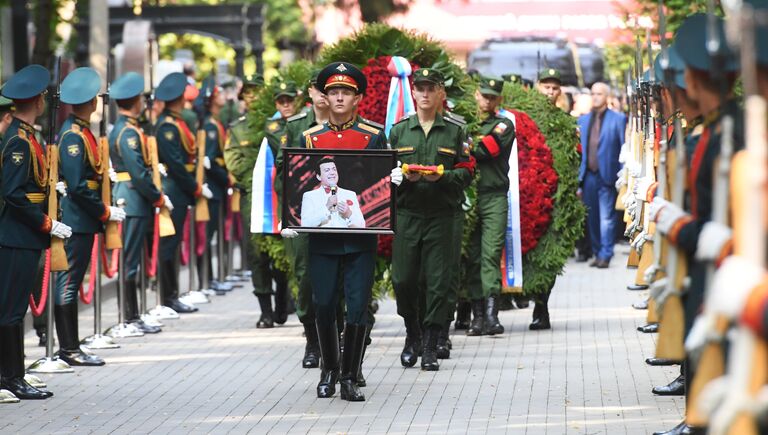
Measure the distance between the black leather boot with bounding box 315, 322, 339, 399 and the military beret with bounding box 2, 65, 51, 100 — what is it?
2.37 m

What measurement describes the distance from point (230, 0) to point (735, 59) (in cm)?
3539

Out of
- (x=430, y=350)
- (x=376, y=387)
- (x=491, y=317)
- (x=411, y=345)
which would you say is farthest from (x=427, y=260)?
(x=491, y=317)

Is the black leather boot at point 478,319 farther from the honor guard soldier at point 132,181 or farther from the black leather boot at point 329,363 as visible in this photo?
the black leather boot at point 329,363

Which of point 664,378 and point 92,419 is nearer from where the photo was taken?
point 92,419

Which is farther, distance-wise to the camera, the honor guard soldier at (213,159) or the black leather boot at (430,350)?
the honor guard soldier at (213,159)

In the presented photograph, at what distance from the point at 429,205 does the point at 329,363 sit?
1507mm

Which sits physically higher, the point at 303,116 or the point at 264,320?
the point at 303,116

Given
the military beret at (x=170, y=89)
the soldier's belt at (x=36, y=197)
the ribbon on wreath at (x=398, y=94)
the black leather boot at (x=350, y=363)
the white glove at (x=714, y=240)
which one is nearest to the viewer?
the white glove at (x=714, y=240)

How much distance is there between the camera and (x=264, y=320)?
1469cm

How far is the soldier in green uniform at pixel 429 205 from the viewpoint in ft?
37.2

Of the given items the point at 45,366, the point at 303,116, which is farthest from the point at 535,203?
the point at 45,366

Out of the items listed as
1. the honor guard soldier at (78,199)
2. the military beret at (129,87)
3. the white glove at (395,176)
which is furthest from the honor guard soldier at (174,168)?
the white glove at (395,176)

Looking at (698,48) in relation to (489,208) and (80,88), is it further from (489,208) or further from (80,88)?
(489,208)

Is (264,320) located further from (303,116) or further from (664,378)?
(664,378)
